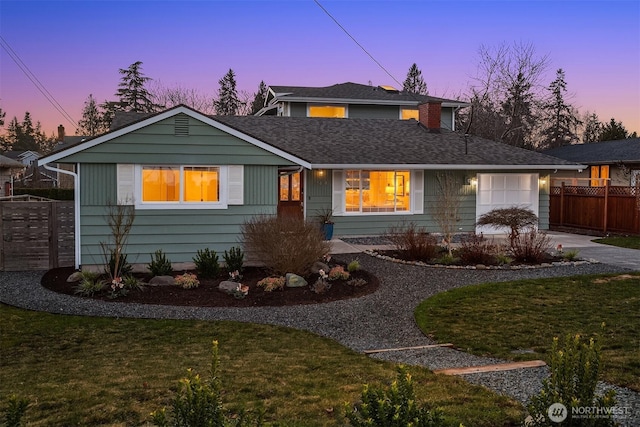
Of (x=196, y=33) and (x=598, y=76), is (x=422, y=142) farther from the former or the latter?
(x=598, y=76)

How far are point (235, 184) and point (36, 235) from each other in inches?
186

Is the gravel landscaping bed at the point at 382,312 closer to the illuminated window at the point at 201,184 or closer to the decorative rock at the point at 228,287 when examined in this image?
the decorative rock at the point at 228,287

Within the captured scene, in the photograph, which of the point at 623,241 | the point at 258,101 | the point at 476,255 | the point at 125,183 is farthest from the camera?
the point at 258,101

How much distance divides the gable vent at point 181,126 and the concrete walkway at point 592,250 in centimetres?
512

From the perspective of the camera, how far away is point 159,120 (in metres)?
11.8

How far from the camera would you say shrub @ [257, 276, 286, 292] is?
31.9 feet

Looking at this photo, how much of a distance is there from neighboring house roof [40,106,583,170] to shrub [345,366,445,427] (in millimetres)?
12930

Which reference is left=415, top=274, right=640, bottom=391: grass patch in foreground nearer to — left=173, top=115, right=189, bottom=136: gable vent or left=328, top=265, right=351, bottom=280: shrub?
left=328, top=265, right=351, bottom=280: shrub

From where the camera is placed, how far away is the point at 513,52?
38.4 m

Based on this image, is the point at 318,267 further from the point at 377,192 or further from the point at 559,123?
the point at 559,123

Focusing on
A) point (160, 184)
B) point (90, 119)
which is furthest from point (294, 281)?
point (90, 119)

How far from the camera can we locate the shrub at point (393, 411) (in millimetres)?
2512

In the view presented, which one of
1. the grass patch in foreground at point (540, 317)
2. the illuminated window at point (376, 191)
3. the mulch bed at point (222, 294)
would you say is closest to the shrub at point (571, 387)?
the grass patch in foreground at point (540, 317)

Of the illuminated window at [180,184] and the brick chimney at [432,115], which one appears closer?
the illuminated window at [180,184]
